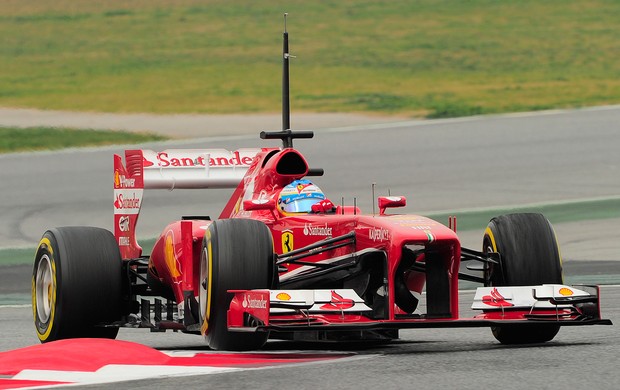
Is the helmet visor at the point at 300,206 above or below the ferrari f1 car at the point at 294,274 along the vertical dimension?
above

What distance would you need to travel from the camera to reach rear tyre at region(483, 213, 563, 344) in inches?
433

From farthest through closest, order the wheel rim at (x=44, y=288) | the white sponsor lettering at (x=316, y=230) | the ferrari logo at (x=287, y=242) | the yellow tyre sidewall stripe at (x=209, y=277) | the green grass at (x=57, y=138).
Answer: the green grass at (x=57, y=138) < the wheel rim at (x=44, y=288) < the ferrari logo at (x=287, y=242) < the white sponsor lettering at (x=316, y=230) < the yellow tyre sidewall stripe at (x=209, y=277)

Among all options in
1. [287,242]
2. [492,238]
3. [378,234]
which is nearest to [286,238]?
[287,242]

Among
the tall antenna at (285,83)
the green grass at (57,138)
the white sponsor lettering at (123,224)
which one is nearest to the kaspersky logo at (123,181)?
the white sponsor lettering at (123,224)

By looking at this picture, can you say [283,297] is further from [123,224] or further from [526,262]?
[123,224]

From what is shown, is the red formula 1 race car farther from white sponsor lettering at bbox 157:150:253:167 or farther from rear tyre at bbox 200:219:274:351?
white sponsor lettering at bbox 157:150:253:167

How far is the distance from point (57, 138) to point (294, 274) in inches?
717

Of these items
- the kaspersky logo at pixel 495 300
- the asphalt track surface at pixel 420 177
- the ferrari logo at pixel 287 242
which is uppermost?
the ferrari logo at pixel 287 242

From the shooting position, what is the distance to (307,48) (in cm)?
3722

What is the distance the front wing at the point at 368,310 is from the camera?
977 centimetres

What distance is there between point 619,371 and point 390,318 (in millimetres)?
1939

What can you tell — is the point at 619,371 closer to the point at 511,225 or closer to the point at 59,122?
the point at 511,225

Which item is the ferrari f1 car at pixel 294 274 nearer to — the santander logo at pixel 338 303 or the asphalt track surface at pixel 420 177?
the santander logo at pixel 338 303

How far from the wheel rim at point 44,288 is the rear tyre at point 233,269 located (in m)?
2.26
